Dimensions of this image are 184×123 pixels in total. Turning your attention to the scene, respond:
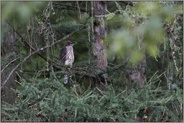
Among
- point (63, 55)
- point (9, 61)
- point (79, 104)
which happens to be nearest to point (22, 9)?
point (79, 104)

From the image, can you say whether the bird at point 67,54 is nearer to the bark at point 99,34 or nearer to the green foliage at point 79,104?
the bark at point 99,34

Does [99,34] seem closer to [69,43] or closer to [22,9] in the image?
[69,43]

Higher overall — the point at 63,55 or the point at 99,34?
the point at 99,34

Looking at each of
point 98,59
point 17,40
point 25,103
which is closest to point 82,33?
point 98,59

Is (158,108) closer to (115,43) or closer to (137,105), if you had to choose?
(137,105)

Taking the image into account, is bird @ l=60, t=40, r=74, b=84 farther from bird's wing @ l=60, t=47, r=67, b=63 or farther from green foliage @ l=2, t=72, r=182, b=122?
green foliage @ l=2, t=72, r=182, b=122

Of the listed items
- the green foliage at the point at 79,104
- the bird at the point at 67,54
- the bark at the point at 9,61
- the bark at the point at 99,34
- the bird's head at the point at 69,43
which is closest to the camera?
the green foliage at the point at 79,104

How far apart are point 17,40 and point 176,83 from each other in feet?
8.25

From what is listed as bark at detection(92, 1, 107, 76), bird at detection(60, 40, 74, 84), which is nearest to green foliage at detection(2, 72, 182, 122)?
bark at detection(92, 1, 107, 76)

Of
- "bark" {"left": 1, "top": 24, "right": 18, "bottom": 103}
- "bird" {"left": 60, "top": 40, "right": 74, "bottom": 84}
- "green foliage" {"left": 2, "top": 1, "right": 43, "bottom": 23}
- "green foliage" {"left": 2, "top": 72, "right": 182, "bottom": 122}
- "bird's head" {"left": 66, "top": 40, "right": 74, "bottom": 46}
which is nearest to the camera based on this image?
"green foliage" {"left": 2, "top": 1, "right": 43, "bottom": 23}

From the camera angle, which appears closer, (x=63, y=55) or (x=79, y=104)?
(x=79, y=104)

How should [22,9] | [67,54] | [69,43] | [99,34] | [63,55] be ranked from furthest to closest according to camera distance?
[69,43] → [63,55] → [67,54] → [99,34] → [22,9]

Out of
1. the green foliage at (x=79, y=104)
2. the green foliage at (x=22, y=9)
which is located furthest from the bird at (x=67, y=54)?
the green foliage at (x=22, y=9)

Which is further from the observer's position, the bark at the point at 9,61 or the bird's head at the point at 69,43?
the bird's head at the point at 69,43
